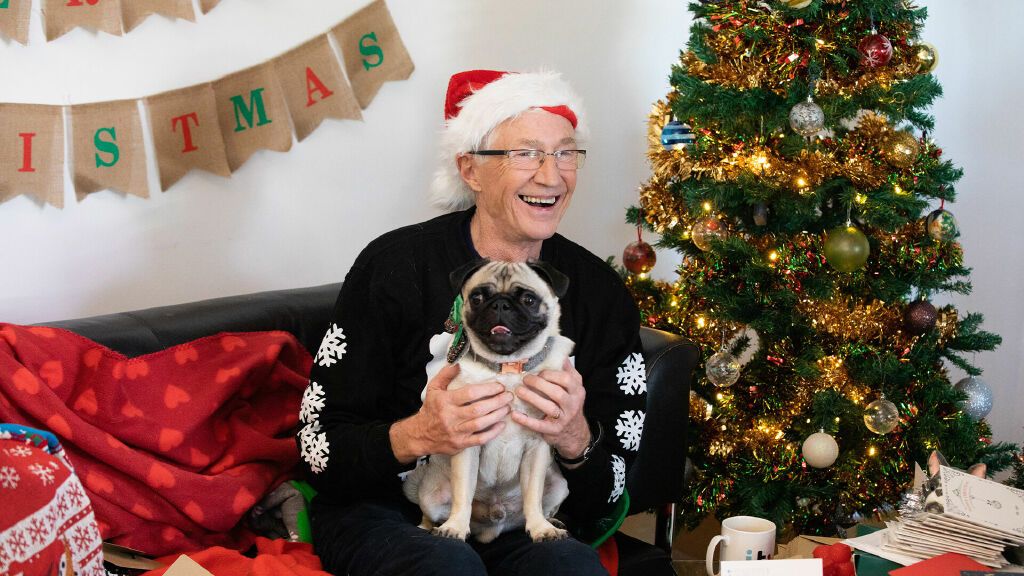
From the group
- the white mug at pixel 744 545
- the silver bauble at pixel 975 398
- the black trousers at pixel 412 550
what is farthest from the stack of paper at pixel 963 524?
the silver bauble at pixel 975 398

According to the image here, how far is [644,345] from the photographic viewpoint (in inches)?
82.4

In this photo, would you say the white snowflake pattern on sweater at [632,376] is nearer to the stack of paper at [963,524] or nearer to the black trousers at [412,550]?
the black trousers at [412,550]

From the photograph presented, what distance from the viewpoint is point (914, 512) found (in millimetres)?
1665

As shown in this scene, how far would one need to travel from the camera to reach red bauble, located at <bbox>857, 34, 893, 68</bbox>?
2.16 meters

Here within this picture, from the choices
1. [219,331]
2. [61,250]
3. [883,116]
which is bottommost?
[219,331]

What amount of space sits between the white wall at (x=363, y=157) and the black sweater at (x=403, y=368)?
2.90ft

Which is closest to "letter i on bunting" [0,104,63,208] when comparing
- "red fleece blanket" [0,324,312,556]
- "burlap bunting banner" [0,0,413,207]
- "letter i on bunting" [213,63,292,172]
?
"burlap bunting banner" [0,0,413,207]

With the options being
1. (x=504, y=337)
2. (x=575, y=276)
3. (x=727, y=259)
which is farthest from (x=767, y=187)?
(x=504, y=337)

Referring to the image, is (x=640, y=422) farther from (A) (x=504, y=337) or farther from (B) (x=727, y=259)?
(B) (x=727, y=259)

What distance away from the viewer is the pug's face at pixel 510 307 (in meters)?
1.43

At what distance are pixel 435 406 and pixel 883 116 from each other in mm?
1384

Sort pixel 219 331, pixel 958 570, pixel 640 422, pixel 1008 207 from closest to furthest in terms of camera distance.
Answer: pixel 958 570 < pixel 640 422 < pixel 219 331 < pixel 1008 207

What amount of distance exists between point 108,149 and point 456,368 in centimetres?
123

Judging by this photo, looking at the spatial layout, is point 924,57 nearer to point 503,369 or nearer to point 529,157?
point 529,157
